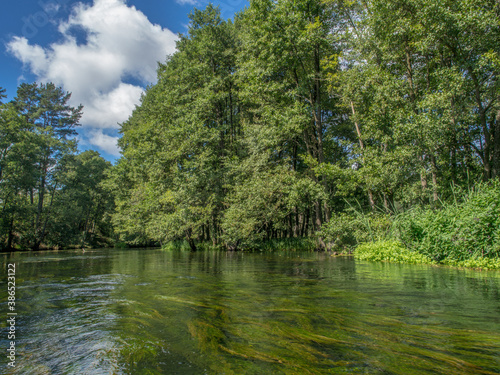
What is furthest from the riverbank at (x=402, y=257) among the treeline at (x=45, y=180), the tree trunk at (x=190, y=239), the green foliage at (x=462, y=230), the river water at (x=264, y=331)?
the treeline at (x=45, y=180)

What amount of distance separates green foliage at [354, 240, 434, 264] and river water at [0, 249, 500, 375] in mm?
4215

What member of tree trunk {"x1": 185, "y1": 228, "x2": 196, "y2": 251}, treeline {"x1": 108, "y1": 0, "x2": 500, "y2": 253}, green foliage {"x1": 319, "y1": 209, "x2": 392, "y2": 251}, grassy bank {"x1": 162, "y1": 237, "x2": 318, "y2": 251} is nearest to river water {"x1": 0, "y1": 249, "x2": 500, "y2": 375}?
green foliage {"x1": 319, "y1": 209, "x2": 392, "y2": 251}

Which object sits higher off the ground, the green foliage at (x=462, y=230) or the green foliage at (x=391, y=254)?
the green foliage at (x=462, y=230)

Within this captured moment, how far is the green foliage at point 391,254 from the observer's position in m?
9.55

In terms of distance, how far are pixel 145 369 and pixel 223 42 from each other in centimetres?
3010

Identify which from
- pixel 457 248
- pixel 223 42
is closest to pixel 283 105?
pixel 223 42

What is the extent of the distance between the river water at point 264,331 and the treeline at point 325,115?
33.5ft

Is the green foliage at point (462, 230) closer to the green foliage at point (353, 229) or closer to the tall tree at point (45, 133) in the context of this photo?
the green foliage at point (353, 229)

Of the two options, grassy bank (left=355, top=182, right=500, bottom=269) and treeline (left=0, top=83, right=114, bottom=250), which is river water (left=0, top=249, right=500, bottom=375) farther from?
treeline (left=0, top=83, right=114, bottom=250)

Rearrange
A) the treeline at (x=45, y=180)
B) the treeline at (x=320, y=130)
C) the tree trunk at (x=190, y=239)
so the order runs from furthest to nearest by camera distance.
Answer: the treeline at (x=45, y=180)
the tree trunk at (x=190, y=239)
the treeline at (x=320, y=130)

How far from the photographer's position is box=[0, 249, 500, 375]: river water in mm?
2225

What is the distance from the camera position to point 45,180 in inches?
1572

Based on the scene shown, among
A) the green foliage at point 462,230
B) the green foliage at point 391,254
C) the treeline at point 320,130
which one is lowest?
the green foliage at point 391,254

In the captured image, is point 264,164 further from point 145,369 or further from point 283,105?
point 145,369
